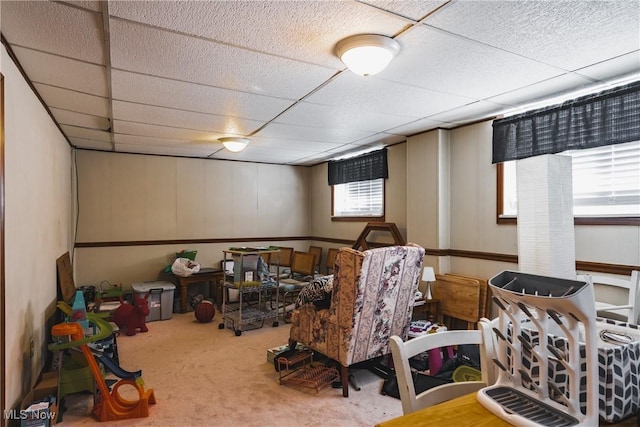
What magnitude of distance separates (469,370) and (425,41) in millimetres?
2311

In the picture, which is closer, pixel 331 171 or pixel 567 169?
pixel 567 169

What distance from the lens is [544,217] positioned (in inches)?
91.8

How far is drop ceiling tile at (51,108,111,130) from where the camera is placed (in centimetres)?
331

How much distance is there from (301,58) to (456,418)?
1.95 m

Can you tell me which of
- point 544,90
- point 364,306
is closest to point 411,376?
point 364,306

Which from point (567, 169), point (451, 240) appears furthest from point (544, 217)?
point (451, 240)

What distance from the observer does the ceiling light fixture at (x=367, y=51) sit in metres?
1.90

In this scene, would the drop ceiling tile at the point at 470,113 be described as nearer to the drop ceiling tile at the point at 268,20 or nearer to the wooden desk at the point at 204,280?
the drop ceiling tile at the point at 268,20

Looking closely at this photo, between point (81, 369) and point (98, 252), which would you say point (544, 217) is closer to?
point (81, 369)

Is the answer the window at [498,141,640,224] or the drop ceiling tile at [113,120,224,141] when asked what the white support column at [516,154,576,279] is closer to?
the window at [498,141,640,224]

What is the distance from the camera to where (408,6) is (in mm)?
1629

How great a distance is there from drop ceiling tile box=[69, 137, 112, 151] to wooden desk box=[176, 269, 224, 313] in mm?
1999

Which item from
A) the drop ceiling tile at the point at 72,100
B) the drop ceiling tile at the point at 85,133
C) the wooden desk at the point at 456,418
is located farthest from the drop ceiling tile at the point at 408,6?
the drop ceiling tile at the point at 85,133

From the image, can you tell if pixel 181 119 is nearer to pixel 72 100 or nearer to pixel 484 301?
pixel 72 100
